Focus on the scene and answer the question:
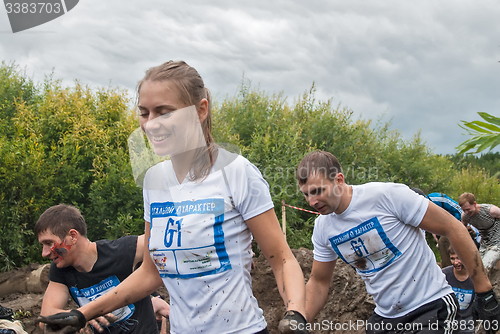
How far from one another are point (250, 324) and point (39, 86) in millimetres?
11306

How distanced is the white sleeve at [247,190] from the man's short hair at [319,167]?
1446 millimetres

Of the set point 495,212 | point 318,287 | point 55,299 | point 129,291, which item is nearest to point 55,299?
point 55,299

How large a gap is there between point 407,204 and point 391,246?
338 mm

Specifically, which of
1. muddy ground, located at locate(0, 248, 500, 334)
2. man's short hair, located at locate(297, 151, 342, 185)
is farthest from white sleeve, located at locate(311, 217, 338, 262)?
muddy ground, located at locate(0, 248, 500, 334)

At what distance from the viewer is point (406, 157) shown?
14.0 meters

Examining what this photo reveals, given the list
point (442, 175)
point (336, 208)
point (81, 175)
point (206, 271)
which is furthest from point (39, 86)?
point (442, 175)

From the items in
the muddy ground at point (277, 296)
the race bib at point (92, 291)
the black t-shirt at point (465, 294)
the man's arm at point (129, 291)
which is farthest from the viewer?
the muddy ground at point (277, 296)

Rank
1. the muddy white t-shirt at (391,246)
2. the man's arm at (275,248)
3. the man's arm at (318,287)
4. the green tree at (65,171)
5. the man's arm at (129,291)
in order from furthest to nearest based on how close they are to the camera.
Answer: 1. the green tree at (65,171)
2. the man's arm at (318,287)
3. the muddy white t-shirt at (391,246)
4. the man's arm at (129,291)
5. the man's arm at (275,248)

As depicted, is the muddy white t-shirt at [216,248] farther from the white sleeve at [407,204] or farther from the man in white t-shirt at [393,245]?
the white sleeve at [407,204]

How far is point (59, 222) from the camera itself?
313 centimetres

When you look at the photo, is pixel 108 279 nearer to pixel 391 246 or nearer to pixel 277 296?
pixel 391 246

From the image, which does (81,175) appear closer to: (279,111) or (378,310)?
(378,310)

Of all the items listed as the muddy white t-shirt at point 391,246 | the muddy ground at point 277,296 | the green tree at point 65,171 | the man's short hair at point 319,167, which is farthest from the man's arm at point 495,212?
the green tree at point 65,171

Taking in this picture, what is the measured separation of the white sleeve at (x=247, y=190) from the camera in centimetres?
170
